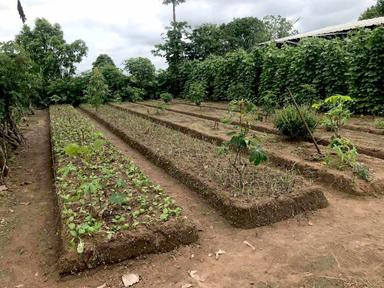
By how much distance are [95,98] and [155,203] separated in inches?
491

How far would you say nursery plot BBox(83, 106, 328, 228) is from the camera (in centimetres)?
401

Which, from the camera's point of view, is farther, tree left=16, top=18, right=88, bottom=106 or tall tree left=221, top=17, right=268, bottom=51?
tall tree left=221, top=17, right=268, bottom=51

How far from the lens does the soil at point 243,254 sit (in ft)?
9.79

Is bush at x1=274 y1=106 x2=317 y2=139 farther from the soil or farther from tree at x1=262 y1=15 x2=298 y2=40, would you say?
tree at x1=262 y1=15 x2=298 y2=40

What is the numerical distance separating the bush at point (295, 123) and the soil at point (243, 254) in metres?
2.46

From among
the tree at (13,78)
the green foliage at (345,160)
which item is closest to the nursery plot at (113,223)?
the green foliage at (345,160)

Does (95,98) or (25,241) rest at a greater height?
(95,98)

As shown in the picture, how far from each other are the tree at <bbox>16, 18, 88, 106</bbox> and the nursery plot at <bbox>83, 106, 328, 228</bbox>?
20900 millimetres

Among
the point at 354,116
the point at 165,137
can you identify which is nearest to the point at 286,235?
the point at 165,137

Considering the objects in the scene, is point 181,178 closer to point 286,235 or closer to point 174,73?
point 286,235

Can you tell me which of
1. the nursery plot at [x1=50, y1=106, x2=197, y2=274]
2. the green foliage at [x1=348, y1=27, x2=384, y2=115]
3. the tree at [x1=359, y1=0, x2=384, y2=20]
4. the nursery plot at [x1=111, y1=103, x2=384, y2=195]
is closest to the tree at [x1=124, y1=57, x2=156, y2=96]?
the green foliage at [x1=348, y1=27, x2=384, y2=115]

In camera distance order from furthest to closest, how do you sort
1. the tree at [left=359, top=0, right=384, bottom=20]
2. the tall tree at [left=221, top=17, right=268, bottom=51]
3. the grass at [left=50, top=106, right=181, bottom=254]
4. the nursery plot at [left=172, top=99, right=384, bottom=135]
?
the tall tree at [left=221, top=17, right=268, bottom=51]
the tree at [left=359, top=0, right=384, bottom=20]
the nursery plot at [left=172, top=99, right=384, bottom=135]
the grass at [left=50, top=106, right=181, bottom=254]

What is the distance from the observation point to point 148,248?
3434 millimetres

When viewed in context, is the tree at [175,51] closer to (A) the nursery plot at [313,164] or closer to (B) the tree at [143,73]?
(B) the tree at [143,73]
